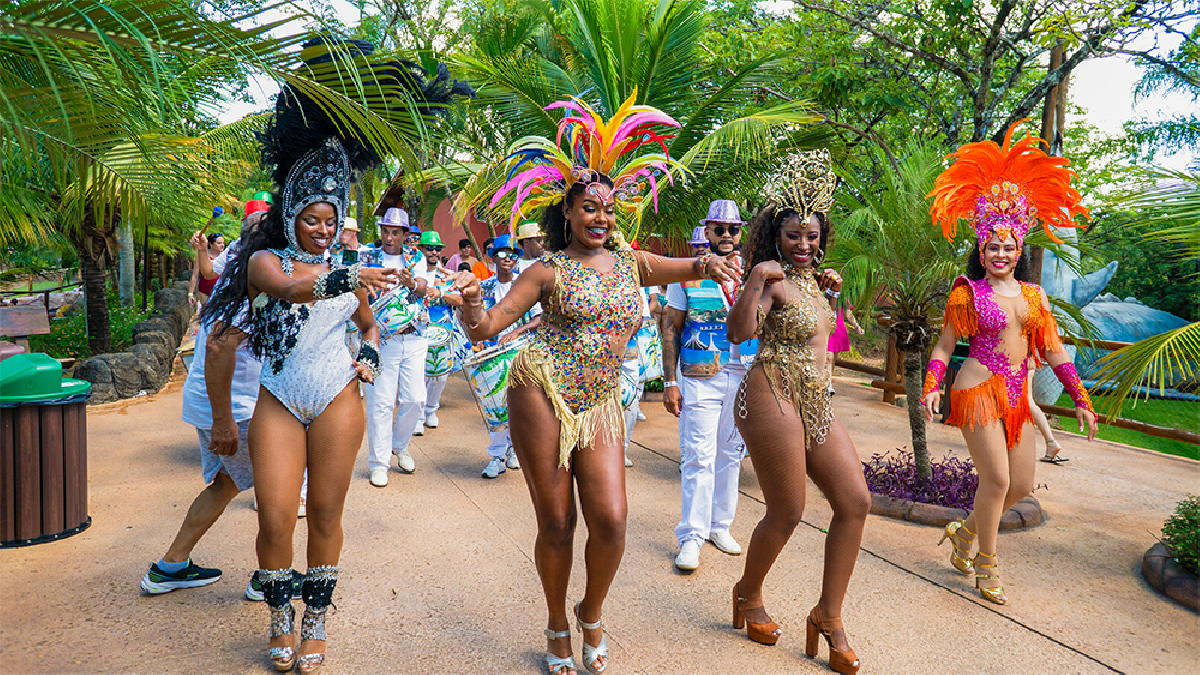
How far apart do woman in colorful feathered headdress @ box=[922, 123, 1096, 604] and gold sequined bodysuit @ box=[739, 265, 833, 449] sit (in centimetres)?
100

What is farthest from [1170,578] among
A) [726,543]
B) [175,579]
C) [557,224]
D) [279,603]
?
[175,579]

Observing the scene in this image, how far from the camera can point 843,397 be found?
454 inches

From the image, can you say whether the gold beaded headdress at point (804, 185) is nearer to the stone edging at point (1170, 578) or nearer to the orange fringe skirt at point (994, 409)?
the orange fringe skirt at point (994, 409)

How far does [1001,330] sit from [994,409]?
0.45m

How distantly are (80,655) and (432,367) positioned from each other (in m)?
3.96

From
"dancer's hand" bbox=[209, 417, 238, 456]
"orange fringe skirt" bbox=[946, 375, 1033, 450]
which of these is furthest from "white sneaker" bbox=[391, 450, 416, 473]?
"orange fringe skirt" bbox=[946, 375, 1033, 450]

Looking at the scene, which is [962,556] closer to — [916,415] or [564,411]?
[916,415]

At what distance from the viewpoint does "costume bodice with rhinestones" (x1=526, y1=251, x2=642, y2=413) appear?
10.6 feet

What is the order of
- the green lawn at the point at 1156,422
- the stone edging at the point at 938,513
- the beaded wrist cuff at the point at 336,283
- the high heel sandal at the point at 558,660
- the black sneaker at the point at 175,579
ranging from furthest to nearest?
the green lawn at the point at 1156,422 < the stone edging at the point at 938,513 < the black sneaker at the point at 175,579 < the high heel sandal at the point at 558,660 < the beaded wrist cuff at the point at 336,283

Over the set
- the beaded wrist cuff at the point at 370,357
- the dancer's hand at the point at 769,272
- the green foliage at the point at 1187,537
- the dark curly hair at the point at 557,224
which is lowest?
the green foliage at the point at 1187,537

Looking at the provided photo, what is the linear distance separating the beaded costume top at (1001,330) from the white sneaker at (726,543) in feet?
5.89

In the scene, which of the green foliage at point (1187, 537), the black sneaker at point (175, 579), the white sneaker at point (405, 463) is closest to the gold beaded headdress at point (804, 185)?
the green foliage at point (1187, 537)

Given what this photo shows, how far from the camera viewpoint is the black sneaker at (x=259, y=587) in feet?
11.3

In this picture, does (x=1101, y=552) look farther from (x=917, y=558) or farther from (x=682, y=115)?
(x=682, y=115)
